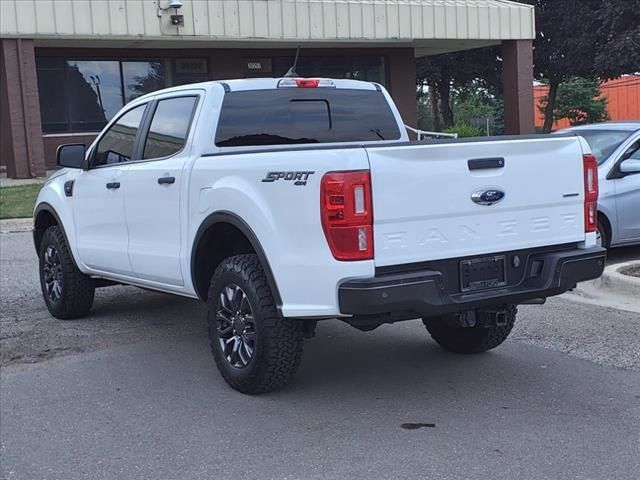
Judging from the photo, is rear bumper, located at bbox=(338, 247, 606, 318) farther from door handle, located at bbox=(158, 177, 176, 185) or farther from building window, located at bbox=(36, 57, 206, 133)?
building window, located at bbox=(36, 57, 206, 133)

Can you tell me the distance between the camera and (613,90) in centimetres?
5469

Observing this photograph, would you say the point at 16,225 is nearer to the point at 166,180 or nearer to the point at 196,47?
the point at 166,180

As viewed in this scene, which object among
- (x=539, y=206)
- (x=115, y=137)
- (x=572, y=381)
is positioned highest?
(x=115, y=137)

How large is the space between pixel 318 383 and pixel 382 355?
80cm

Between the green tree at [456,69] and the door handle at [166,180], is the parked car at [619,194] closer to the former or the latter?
the door handle at [166,180]

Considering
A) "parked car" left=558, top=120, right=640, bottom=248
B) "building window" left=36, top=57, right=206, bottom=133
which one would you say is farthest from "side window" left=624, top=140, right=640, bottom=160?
"building window" left=36, top=57, right=206, bottom=133

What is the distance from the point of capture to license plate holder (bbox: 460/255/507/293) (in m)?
4.71

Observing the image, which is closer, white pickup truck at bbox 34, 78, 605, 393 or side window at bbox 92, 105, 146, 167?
white pickup truck at bbox 34, 78, 605, 393

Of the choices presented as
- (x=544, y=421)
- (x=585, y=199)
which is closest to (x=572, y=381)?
(x=544, y=421)

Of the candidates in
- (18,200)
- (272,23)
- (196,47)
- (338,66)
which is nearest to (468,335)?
(18,200)

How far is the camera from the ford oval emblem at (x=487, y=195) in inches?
186

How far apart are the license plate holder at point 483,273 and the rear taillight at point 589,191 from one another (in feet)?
2.40

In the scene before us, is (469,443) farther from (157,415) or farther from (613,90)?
(613,90)

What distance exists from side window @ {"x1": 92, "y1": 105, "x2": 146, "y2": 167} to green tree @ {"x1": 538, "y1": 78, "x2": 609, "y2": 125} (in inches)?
1792
